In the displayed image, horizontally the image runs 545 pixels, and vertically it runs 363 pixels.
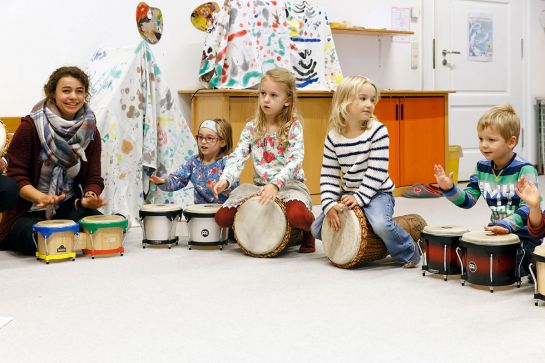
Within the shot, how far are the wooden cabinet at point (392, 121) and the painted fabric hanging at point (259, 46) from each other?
13cm

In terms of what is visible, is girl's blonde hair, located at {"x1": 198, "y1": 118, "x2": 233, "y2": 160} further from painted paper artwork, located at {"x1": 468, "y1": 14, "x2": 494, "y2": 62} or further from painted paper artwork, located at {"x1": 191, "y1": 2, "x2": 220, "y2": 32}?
painted paper artwork, located at {"x1": 468, "y1": 14, "x2": 494, "y2": 62}

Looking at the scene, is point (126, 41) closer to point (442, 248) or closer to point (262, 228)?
point (262, 228)

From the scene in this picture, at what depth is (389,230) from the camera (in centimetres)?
345

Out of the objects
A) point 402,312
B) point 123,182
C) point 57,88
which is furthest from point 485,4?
point 402,312

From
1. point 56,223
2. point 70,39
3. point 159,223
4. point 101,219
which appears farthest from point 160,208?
point 70,39

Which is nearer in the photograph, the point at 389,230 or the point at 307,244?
the point at 389,230

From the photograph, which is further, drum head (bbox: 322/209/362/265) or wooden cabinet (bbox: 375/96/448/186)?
wooden cabinet (bbox: 375/96/448/186)

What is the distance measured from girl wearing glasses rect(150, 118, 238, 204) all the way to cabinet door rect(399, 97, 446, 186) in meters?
2.49

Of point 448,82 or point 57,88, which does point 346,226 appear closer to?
point 57,88

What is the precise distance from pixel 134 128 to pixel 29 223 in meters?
1.09

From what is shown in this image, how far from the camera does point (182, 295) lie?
300cm

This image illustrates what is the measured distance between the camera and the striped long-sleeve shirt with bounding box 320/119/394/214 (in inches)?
137

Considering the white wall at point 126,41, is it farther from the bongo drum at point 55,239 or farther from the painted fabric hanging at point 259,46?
the bongo drum at point 55,239

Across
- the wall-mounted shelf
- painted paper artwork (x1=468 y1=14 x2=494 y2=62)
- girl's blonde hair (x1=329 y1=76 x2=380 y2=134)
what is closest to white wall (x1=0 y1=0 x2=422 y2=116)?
the wall-mounted shelf
